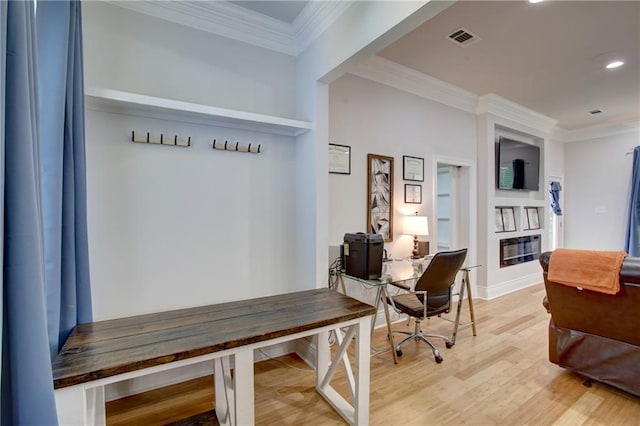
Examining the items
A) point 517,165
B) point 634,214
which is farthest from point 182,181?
point 634,214

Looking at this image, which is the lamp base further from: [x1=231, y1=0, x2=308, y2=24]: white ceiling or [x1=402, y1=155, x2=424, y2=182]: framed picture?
[x1=231, y1=0, x2=308, y2=24]: white ceiling

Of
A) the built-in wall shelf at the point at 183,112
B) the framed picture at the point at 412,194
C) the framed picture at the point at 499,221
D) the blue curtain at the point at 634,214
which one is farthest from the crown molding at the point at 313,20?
the blue curtain at the point at 634,214

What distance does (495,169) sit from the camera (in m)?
4.48

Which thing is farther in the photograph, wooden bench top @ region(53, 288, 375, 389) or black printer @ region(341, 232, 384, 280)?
black printer @ region(341, 232, 384, 280)

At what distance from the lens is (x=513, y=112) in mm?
4559

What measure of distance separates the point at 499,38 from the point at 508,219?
300cm

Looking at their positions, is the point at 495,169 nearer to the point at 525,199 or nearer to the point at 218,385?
the point at 525,199

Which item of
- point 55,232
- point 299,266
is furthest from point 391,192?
point 55,232

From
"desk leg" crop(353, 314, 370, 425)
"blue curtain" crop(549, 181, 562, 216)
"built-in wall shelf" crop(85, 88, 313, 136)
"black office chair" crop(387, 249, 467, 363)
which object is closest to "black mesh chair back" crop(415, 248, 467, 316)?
"black office chair" crop(387, 249, 467, 363)

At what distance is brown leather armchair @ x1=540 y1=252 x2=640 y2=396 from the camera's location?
6.26 feet

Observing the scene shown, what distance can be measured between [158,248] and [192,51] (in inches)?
59.1

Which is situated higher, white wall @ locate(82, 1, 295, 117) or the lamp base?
white wall @ locate(82, 1, 295, 117)

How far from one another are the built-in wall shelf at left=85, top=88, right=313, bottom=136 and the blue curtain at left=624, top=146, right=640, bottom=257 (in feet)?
20.2

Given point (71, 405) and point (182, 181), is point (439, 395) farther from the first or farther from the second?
point (182, 181)
